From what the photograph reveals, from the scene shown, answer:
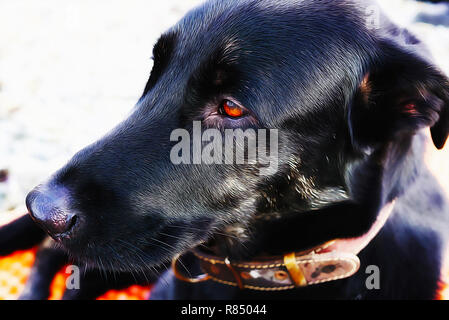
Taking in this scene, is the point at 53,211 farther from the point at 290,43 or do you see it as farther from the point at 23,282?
the point at 23,282

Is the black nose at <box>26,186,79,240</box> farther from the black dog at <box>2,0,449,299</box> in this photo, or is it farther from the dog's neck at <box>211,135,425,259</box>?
the dog's neck at <box>211,135,425,259</box>

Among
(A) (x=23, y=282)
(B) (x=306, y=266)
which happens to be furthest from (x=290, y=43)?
(A) (x=23, y=282)

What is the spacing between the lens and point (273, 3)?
1.96 m

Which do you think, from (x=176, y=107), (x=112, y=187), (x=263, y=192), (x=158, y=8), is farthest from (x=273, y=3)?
(x=158, y=8)

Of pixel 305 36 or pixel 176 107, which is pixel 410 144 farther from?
pixel 176 107

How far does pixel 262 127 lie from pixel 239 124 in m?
0.09

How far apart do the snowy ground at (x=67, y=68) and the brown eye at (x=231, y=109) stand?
2.08 m

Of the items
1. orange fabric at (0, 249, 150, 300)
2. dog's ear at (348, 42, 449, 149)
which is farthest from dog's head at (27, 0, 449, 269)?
orange fabric at (0, 249, 150, 300)

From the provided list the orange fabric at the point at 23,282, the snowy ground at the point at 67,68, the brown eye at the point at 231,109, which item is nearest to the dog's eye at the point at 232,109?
the brown eye at the point at 231,109

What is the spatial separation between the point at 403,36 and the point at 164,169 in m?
1.18

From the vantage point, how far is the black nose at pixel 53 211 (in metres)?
1.79

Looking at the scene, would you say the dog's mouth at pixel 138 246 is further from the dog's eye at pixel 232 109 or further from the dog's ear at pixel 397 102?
the dog's ear at pixel 397 102

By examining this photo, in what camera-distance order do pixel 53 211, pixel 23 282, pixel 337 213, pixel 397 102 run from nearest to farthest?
1. pixel 53 211
2. pixel 397 102
3. pixel 337 213
4. pixel 23 282

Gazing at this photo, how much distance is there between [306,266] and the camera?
2076 mm
